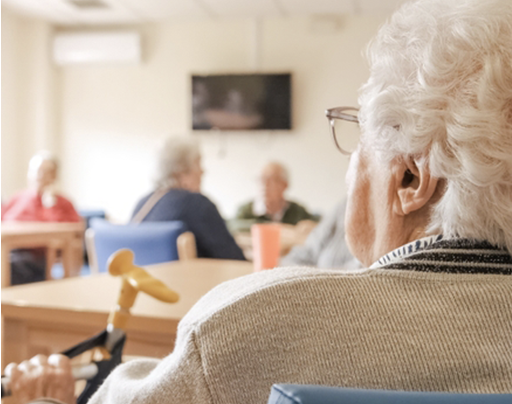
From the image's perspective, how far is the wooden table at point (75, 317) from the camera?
4.03 feet

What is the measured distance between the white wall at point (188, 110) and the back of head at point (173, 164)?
8.41 ft

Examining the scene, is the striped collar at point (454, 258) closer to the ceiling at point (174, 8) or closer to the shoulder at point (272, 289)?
the shoulder at point (272, 289)

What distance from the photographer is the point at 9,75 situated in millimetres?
6012

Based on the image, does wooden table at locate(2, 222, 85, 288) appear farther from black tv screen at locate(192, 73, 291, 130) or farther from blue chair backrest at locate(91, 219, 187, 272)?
black tv screen at locate(192, 73, 291, 130)

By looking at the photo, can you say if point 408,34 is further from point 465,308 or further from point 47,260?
point 47,260

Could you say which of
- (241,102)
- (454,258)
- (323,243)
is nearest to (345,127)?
(454,258)

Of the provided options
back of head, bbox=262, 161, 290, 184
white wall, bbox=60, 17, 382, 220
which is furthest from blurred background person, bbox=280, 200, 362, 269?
white wall, bbox=60, 17, 382, 220

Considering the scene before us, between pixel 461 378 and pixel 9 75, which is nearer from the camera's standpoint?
pixel 461 378

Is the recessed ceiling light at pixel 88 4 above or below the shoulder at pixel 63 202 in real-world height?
above

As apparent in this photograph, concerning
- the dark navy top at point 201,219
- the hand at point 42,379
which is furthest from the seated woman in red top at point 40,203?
the hand at point 42,379

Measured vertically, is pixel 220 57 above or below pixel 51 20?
below

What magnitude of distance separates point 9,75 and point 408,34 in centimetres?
607

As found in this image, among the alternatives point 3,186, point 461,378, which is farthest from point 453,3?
point 3,186

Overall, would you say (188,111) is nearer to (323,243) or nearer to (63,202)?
(63,202)
